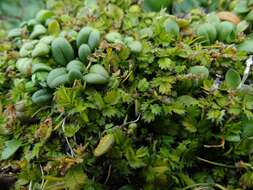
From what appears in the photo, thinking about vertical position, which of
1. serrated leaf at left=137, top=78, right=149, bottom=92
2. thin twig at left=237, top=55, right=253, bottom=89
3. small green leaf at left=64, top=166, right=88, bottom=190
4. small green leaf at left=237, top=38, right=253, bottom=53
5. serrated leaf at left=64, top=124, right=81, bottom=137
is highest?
small green leaf at left=237, top=38, right=253, bottom=53

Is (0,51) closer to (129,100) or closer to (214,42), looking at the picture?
(129,100)

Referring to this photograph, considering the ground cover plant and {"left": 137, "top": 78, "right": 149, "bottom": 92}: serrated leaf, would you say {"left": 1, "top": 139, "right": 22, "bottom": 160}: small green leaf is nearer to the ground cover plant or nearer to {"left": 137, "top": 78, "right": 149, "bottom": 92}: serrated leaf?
the ground cover plant

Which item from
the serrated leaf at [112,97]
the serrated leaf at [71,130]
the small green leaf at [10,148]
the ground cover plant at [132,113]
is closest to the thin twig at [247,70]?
the ground cover plant at [132,113]

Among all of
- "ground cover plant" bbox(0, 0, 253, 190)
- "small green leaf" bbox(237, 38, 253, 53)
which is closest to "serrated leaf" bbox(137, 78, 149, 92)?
"ground cover plant" bbox(0, 0, 253, 190)

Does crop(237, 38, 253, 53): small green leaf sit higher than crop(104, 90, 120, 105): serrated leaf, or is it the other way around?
crop(237, 38, 253, 53): small green leaf

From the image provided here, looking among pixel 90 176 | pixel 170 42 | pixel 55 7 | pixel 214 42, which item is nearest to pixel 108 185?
pixel 90 176

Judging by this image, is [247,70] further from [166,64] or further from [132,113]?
[132,113]

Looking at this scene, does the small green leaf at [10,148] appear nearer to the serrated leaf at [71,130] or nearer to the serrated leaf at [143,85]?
the serrated leaf at [71,130]
